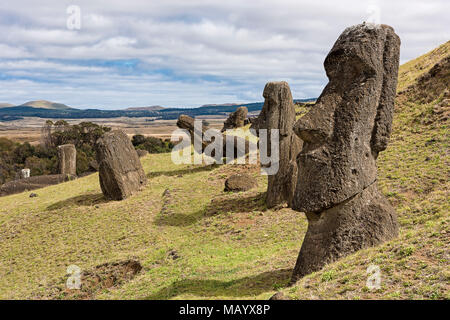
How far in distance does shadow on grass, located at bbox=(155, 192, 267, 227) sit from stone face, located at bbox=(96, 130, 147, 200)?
12.2ft

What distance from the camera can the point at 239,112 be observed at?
1673 inches

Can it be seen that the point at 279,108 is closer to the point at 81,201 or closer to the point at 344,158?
the point at 344,158

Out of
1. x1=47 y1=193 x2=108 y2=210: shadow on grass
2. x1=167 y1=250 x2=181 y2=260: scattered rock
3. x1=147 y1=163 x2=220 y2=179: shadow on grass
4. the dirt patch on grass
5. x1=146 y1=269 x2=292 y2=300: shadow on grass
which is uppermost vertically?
x1=147 y1=163 x2=220 y2=179: shadow on grass

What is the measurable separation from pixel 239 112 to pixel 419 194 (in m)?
28.9

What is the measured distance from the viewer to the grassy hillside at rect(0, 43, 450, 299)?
7.68m

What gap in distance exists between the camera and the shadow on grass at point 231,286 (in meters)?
8.88

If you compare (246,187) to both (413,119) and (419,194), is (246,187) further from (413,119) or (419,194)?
(413,119)

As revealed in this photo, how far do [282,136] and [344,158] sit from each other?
→ 851 cm

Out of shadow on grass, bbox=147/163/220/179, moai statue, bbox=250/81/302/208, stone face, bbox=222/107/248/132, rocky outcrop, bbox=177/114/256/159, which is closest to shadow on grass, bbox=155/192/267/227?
moai statue, bbox=250/81/302/208

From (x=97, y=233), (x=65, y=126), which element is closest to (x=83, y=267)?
(x=97, y=233)

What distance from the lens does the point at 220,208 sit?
59.6ft

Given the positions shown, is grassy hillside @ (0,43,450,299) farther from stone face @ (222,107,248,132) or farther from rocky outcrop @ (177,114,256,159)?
stone face @ (222,107,248,132)

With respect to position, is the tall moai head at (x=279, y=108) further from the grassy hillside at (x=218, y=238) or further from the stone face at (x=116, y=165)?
the stone face at (x=116, y=165)

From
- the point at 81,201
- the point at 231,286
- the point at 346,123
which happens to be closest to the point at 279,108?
the point at 346,123
